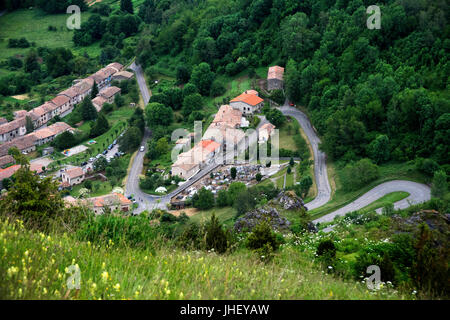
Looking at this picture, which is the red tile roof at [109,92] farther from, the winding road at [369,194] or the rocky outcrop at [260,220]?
the rocky outcrop at [260,220]

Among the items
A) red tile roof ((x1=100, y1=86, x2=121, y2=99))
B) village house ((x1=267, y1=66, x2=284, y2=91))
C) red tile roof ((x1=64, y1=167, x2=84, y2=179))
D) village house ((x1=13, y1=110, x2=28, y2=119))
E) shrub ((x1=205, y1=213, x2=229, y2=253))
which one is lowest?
red tile roof ((x1=64, y1=167, x2=84, y2=179))

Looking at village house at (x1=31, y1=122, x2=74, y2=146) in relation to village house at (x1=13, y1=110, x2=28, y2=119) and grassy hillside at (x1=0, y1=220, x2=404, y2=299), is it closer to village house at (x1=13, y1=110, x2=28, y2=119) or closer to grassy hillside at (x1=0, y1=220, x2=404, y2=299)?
village house at (x1=13, y1=110, x2=28, y2=119)

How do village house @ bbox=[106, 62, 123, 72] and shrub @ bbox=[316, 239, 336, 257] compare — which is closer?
shrub @ bbox=[316, 239, 336, 257]

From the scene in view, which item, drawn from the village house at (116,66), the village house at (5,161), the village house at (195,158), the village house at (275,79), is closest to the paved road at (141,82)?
the village house at (116,66)

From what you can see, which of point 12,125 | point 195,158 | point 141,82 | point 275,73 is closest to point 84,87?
point 141,82

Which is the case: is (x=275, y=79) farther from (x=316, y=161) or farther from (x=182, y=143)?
(x=316, y=161)

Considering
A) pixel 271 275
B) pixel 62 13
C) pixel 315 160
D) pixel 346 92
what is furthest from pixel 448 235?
pixel 62 13

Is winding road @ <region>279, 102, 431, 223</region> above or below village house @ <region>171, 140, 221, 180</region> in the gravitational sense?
above

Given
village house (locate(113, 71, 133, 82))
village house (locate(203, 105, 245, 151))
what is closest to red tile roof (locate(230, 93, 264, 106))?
village house (locate(203, 105, 245, 151))

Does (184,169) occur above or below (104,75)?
below
